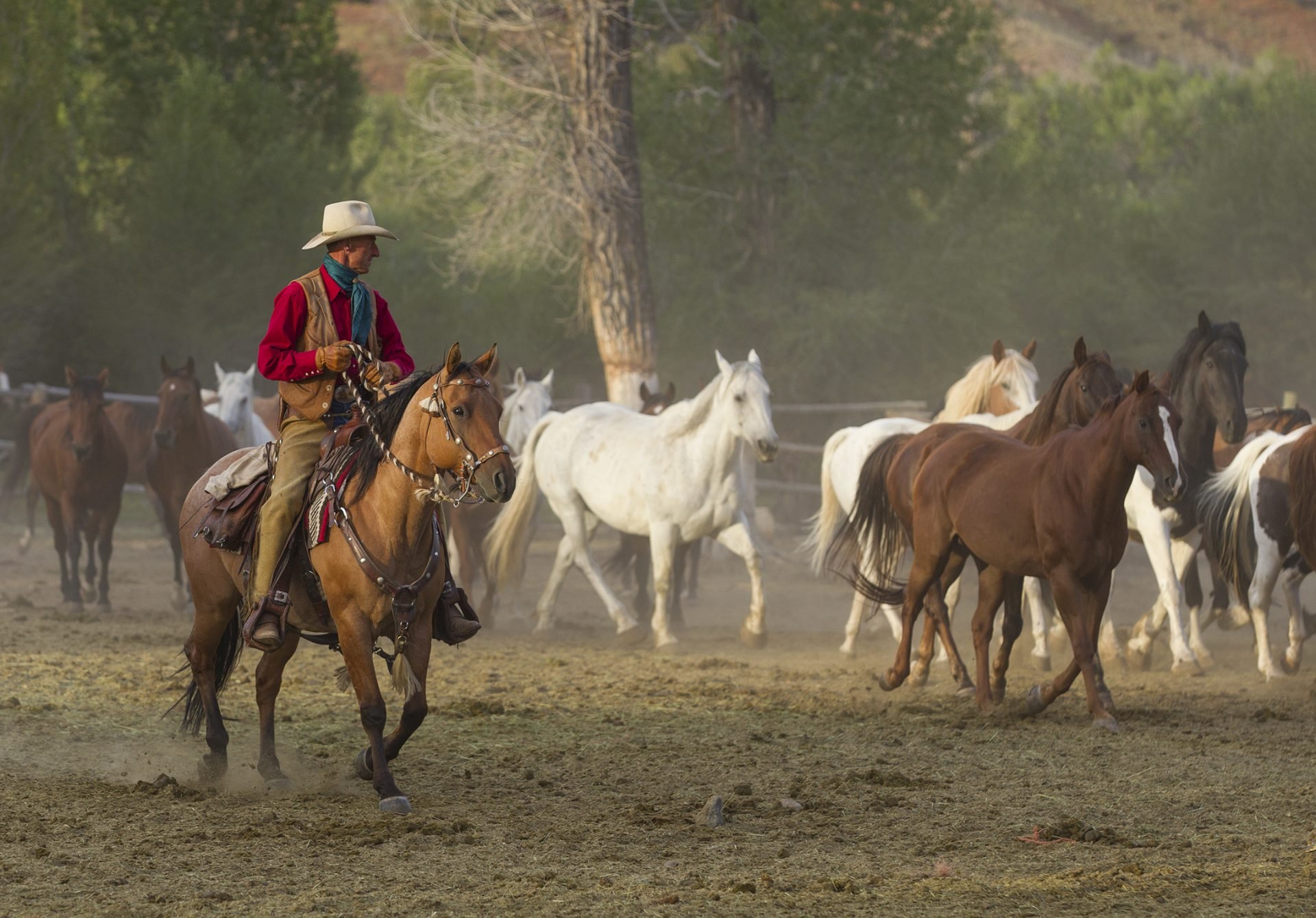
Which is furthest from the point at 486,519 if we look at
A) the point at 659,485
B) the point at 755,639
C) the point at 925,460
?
the point at 925,460

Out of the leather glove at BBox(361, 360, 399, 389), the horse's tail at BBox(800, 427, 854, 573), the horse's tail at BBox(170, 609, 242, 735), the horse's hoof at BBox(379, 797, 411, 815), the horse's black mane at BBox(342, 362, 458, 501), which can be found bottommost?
the horse's hoof at BBox(379, 797, 411, 815)

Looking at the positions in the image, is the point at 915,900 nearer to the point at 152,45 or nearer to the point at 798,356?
the point at 798,356

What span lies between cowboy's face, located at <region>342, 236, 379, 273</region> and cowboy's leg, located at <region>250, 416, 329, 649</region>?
2.14 ft

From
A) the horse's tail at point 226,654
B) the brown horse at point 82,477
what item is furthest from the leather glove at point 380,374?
the brown horse at point 82,477

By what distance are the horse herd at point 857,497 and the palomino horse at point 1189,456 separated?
0.02m

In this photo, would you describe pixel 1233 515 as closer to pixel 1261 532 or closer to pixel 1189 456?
pixel 1261 532

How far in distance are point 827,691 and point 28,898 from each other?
17.3ft

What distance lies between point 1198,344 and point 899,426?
2251 millimetres

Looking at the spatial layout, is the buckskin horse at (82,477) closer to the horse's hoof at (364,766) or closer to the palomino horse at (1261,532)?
the horse's hoof at (364,766)

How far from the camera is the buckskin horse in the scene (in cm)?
1238

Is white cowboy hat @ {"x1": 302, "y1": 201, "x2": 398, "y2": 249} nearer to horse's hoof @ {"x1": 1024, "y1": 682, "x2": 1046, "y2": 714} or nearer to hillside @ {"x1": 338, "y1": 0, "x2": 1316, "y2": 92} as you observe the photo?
horse's hoof @ {"x1": 1024, "y1": 682, "x2": 1046, "y2": 714}

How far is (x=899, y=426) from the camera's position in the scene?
1112cm

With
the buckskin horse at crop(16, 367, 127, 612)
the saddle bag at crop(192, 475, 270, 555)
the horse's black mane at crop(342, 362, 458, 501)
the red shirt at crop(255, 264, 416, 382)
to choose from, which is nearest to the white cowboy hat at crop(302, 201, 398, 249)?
the red shirt at crop(255, 264, 416, 382)

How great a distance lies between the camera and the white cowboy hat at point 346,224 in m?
5.86
